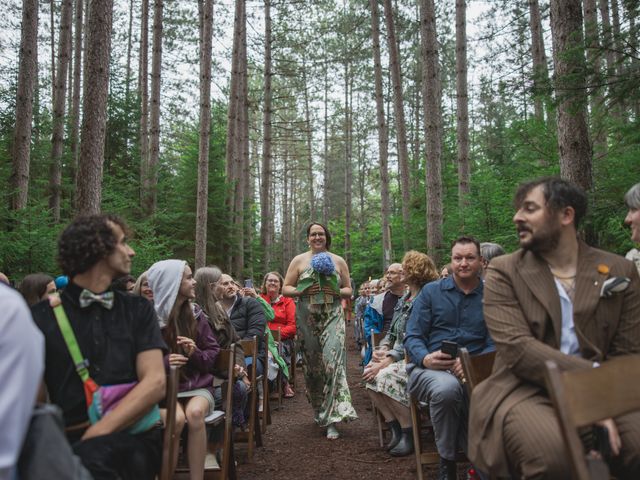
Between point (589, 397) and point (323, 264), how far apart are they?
14.1 feet

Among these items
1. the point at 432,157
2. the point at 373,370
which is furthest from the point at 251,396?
the point at 432,157

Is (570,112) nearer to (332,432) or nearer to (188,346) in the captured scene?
(332,432)

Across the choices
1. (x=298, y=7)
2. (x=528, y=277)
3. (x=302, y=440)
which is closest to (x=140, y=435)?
(x=528, y=277)

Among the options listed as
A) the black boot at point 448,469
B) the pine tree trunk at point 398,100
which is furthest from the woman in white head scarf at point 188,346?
the pine tree trunk at point 398,100

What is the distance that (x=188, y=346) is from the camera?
4.17 metres

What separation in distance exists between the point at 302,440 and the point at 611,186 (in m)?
4.41

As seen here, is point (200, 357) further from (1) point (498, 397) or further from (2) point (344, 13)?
(2) point (344, 13)

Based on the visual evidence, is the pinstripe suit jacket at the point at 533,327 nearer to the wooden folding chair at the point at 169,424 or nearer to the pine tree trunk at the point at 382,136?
the wooden folding chair at the point at 169,424

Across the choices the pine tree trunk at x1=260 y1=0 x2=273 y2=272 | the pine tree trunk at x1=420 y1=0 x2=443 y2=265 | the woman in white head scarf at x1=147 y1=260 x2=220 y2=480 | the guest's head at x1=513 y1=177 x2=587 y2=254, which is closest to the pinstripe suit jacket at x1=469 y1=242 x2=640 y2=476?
the guest's head at x1=513 y1=177 x2=587 y2=254

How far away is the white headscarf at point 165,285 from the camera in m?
4.08

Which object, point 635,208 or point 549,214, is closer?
point 549,214

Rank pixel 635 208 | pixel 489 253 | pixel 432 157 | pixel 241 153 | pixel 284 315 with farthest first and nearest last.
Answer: pixel 241 153
pixel 432 157
pixel 284 315
pixel 489 253
pixel 635 208

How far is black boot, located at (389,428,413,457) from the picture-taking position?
5344 millimetres

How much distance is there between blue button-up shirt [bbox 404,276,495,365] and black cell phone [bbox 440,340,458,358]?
0.21 metres
